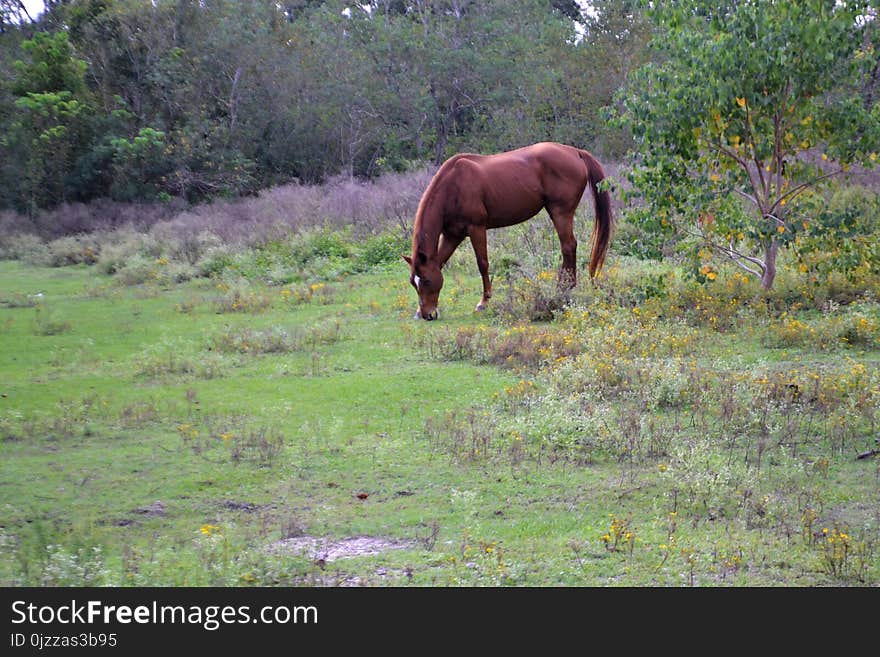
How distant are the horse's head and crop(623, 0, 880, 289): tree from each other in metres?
2.78

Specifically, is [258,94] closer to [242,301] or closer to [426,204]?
[242,301]

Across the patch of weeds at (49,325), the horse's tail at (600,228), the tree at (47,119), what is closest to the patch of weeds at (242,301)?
the patch of weeds at (49,325)

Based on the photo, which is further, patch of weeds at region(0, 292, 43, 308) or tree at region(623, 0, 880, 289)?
patch of weeds at region(0, 292, 43, 308)

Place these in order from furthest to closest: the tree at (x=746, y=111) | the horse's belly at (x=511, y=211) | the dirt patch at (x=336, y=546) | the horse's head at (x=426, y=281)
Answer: the horse's belly at (x=511, y=211) < the horse's head at (x=426, y=281) < the tree at (x=746, y=111) < the dirt patch at (x=336, y=546)

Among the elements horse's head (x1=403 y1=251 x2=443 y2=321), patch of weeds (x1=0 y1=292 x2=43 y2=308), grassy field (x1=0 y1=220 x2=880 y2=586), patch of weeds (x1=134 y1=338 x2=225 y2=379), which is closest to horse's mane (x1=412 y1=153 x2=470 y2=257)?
horse's head (x1=403 y1=251 x2=443 y2=321)

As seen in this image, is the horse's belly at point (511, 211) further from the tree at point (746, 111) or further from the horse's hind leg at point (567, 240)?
the tree at point (746, 111)

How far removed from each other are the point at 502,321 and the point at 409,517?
6.12 m

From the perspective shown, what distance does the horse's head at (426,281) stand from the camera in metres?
12.1

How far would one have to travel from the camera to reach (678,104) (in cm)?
1063

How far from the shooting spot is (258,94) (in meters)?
28.7

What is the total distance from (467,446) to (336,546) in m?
1.84

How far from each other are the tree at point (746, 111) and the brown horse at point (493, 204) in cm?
168

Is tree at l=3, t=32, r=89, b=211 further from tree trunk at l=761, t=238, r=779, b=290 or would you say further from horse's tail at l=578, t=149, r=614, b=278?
tree trunk at l=761, t=238, r=779, b=290

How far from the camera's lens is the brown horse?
1220 centimetres
